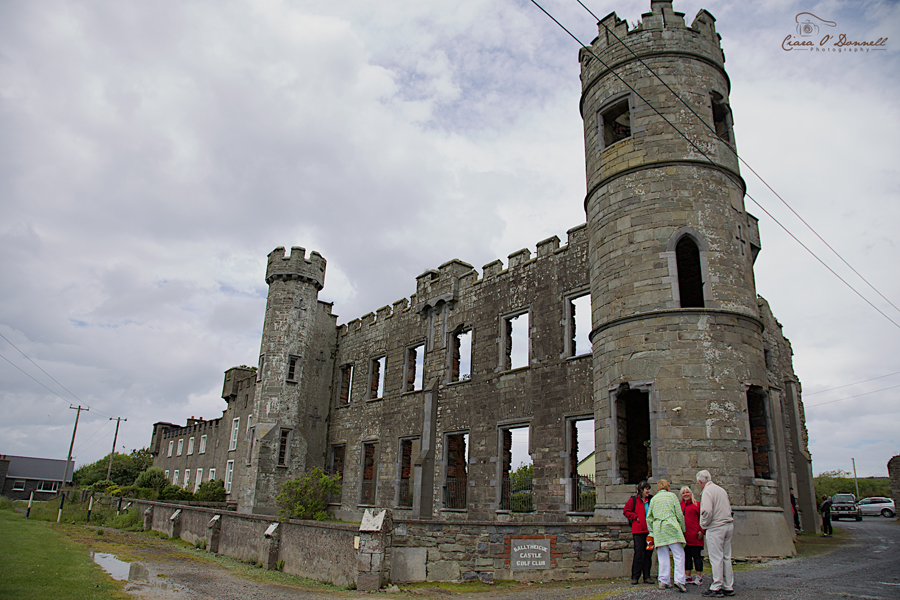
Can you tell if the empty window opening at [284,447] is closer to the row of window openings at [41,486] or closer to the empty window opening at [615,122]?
the empty window opening at [615,122]

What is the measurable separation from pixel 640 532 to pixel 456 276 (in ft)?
42.5

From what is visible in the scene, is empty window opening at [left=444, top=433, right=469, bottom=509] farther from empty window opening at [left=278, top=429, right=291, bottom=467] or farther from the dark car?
the dark car

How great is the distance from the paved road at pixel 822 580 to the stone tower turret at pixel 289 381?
1848 cm

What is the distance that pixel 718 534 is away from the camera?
290 inches

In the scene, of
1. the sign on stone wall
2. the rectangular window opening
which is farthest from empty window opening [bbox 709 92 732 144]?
the rectangular window opening

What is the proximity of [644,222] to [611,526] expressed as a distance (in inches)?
253

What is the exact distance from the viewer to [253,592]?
27.2 feet

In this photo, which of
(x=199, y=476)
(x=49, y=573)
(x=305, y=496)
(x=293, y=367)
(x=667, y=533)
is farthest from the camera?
(x=199, y=476)

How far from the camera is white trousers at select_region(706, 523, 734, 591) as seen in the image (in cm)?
718

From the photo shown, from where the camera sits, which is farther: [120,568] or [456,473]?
[456,473]

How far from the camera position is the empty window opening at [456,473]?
60.1 feet

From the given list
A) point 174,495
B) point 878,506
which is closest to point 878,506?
point 878,506

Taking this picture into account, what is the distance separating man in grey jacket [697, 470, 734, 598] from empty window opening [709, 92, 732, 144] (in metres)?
9.43

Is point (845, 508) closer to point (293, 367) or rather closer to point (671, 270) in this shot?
point (671, 270)
